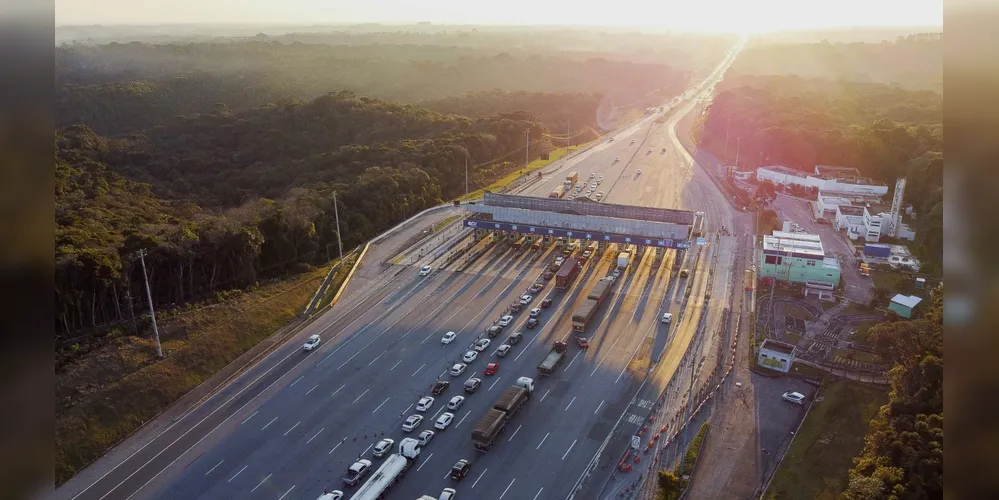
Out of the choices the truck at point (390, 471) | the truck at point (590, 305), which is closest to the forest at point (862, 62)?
the truck at point (590, 305)

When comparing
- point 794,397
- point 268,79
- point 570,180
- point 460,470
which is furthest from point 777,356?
point 268,79

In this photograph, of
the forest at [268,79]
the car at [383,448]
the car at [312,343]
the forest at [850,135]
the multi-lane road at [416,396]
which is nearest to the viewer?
the multi-lane road at [416,396]

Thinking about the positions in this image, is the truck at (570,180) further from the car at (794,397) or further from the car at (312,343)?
the car at (794,397)

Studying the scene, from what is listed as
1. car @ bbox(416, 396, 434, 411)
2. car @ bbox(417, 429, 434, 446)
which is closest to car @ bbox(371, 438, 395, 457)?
car @ bbox(417, 429, 434, 446)

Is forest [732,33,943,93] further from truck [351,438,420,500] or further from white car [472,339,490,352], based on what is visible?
truck [351,438,420,500]

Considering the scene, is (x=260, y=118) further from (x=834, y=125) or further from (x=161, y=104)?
(x=834, y=125)

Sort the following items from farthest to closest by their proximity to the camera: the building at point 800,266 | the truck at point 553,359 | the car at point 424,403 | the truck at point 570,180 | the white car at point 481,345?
the truck at point 570,180 → the building at point 800,266 → the white car at point 481,345 → the truck at point 553,359 → the car at point 424,403
